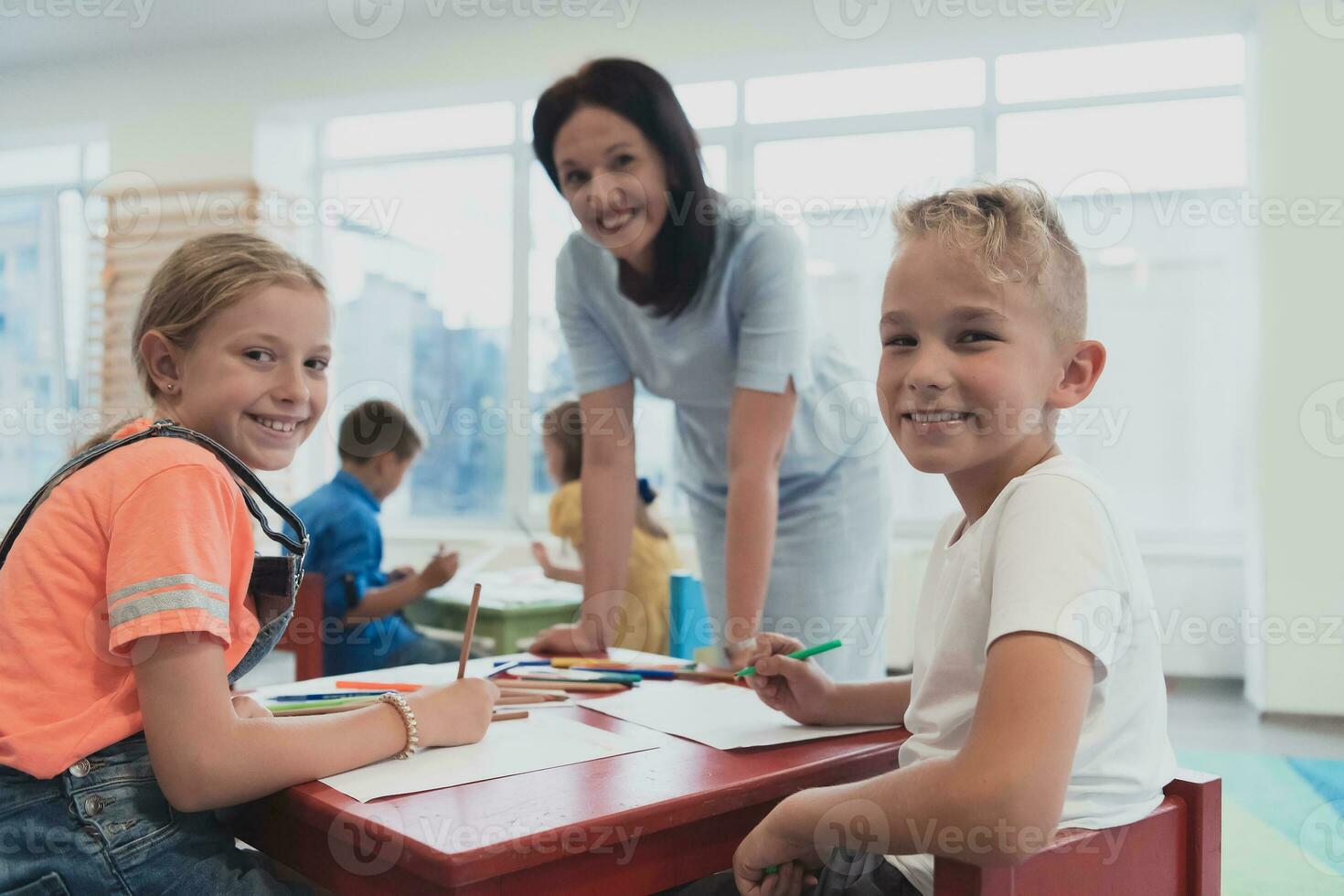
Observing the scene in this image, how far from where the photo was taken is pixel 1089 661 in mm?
750

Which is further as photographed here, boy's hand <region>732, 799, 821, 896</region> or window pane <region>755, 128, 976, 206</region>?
window pane <region>755, 128, 976, 206</region>

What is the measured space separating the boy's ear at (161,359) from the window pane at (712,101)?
13.7 ft

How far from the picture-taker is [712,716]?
1.14m

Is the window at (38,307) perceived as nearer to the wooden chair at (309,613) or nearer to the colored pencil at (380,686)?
the wooden chair at (309,613)

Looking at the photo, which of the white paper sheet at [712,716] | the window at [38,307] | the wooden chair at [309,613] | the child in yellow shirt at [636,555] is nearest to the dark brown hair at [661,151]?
the white paper sheet at [712,716]

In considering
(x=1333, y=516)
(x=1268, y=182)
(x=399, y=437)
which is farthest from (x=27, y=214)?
→ (x=1333, y=516)

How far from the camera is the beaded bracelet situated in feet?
3.13

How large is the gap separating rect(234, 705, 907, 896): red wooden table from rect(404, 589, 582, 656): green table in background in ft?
6.25

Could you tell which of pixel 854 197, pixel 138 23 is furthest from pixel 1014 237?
pixel 138 23

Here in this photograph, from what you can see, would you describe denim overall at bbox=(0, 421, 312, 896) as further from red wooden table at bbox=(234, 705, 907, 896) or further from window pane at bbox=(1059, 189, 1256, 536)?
window pane at bbox=(1059, 189, 1256, 536)

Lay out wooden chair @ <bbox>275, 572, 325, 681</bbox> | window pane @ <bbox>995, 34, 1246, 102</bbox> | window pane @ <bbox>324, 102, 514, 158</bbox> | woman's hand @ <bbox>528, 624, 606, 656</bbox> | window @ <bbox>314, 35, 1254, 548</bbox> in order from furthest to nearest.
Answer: window pane @ <bbox>324, 102, 514, 158</bbox>
window @ <bbox>314, 35, 1254, 548</bbox>
window pane @ <bbox>995, 34, 1246, 102</bbox>
wooden chair @ <bbox>275, 572, 325, 681</bbox>
woman's hand @ <bbox>528, 624, 606, 656</bbox>

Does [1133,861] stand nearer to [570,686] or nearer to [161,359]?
[570,686]

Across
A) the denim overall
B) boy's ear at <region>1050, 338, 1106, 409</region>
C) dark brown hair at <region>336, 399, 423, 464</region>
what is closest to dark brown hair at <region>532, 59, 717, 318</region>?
boy's ear at <region>1050, 338, 1106, 409</region>

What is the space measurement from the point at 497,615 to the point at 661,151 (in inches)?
64.3
